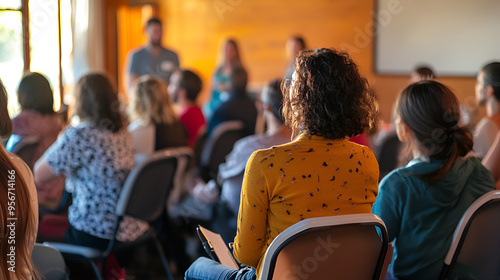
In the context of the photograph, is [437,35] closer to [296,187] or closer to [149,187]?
[149,187]

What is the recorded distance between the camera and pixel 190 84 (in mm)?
4027

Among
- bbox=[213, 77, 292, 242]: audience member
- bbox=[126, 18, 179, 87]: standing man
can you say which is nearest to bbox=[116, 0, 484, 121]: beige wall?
bbox=[126, 18, 179, 87]: standing man

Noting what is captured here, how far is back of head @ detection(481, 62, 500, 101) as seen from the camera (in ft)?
9.11

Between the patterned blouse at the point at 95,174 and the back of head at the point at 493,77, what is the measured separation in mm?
2017

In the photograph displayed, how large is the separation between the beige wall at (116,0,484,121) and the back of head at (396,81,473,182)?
448cm

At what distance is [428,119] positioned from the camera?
180 cm

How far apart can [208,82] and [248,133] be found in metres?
4.13

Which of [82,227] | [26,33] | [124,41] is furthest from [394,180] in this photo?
[124,41]

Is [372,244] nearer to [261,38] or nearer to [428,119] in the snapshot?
[428,119]

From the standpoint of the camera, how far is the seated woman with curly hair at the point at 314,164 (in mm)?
1434

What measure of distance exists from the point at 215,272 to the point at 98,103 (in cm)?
122

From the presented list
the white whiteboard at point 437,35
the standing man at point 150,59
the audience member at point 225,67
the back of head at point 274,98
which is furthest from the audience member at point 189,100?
the white whiteboard at point 437,35

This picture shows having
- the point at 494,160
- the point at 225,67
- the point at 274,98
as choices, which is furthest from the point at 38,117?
the point at 225,67

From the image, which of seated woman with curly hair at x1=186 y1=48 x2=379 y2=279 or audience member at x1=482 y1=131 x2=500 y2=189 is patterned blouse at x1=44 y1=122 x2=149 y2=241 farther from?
audience member at x1=482 y1=131 x2=500 y2=189
